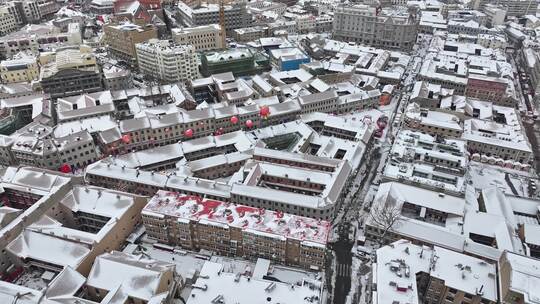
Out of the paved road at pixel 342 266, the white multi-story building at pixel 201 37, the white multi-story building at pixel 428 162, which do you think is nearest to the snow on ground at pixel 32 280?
the paved road at pixel 342 266

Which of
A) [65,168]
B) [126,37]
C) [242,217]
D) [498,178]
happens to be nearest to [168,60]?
[126,37]

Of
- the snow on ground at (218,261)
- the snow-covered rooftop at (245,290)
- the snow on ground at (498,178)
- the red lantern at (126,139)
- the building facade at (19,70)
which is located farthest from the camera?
the building facade at (19,70)

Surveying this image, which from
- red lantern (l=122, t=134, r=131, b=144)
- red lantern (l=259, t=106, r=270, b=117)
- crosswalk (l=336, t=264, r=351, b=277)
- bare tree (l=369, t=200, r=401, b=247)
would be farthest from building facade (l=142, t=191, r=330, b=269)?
red lantern (l=259, t=106, r=270, b=117)

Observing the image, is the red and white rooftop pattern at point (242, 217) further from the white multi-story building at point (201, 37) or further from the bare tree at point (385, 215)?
the white multi-story building at point (201, 37)

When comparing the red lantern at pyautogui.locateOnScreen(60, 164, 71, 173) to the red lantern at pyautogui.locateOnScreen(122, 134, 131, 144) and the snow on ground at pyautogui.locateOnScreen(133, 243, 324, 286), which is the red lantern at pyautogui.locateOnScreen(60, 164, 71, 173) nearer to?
the red lantern at pyautogui.locateOnScreen(122, 134, 131, 144)

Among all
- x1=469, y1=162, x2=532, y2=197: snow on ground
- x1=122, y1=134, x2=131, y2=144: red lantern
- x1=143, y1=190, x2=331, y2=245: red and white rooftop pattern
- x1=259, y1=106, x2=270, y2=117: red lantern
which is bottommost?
x1=469, y1=162, x2=532, y2=197: snow on ground
